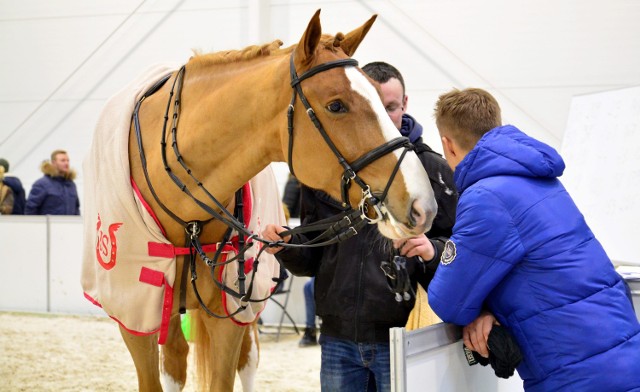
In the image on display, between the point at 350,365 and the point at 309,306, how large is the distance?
13.9ft

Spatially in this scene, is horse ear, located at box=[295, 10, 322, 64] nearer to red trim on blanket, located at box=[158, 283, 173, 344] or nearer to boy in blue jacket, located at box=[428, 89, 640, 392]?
boy in blue jacket, located at box=[428, 89, 640, 392]

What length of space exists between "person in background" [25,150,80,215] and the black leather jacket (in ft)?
22.1

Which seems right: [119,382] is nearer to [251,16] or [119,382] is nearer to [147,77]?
[147,77]

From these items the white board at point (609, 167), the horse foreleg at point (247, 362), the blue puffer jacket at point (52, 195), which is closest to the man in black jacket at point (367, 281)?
the horse foreleg at point (247, 362)

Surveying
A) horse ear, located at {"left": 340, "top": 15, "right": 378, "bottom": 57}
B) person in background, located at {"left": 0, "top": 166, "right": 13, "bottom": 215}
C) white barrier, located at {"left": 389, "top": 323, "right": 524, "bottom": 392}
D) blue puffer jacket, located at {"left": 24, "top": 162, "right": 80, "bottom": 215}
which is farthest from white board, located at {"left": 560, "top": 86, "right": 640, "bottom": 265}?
person in background, located at {"left": 0, "top": 166, "right": 13, "bottom": 215}

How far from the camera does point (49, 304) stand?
8.07 metres

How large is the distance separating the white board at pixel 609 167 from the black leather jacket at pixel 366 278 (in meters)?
2.41

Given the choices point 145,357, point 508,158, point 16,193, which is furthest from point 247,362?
point 16,193

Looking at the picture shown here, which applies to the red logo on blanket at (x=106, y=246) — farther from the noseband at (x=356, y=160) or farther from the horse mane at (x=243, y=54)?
the noseband at (x=356, y=160)

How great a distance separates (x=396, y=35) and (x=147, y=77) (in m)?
5.60

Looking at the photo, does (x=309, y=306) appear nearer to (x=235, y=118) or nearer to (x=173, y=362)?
(x=173, y=362)

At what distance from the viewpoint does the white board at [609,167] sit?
4508 millimetres

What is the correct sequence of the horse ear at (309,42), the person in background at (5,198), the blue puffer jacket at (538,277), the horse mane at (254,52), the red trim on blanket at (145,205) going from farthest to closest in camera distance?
the person in background at (5,198) < the red trim on blanket at (145,205) < the horse mane at (254,52) < the horse ear at (309,42) < the blue puffer jacket at (538,277)

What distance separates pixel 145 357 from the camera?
2.83 metres
